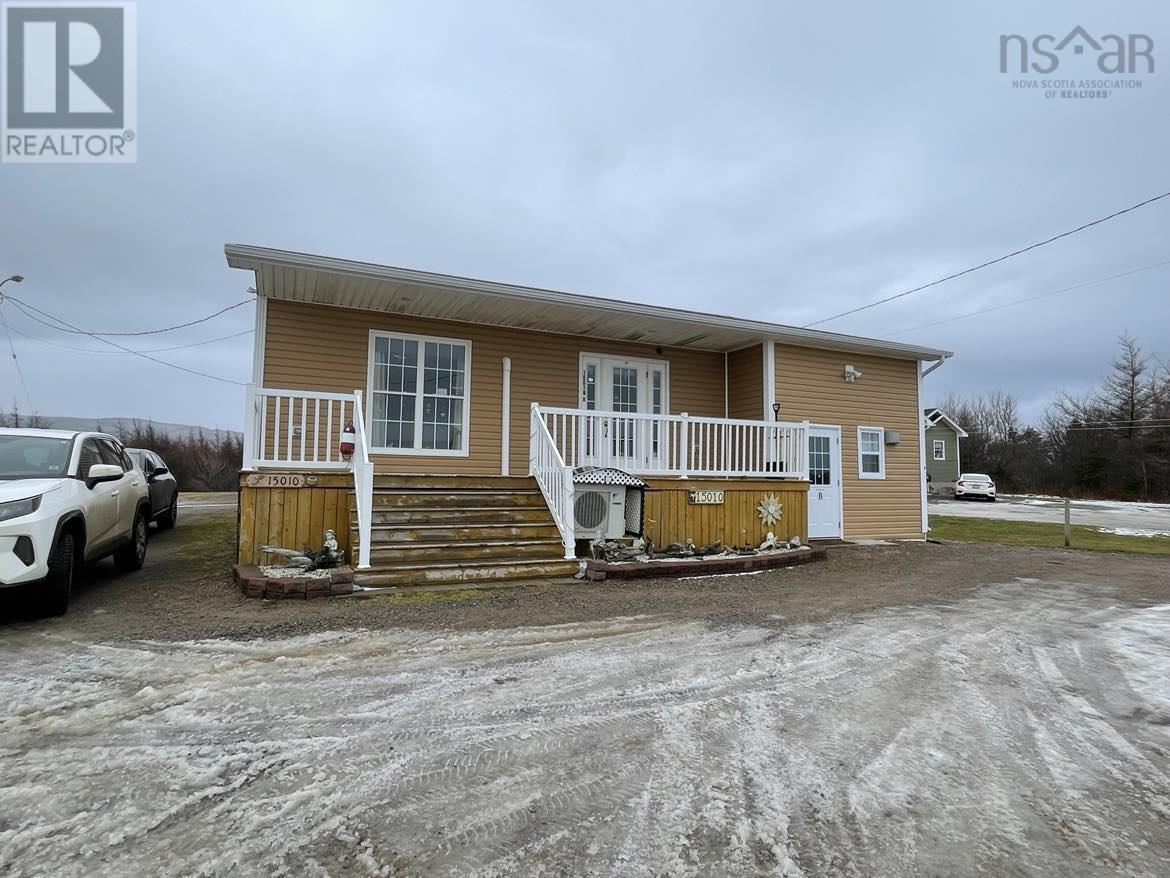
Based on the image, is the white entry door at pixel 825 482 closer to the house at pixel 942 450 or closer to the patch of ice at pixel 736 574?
the patch of ice at pixel 736 574

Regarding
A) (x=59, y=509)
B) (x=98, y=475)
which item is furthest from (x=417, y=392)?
(x=59, y=509)

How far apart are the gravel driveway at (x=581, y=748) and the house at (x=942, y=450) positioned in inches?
1459

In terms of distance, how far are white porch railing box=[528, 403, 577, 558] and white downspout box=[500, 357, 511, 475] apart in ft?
3.48

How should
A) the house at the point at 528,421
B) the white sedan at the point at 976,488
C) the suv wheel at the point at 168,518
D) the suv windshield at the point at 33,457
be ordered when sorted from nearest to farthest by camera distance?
1. the suv windshield at the point at 33,457
2. the house at the point at 528,421
3. the suv wheel at the point at 168,518
4. the white sedan at the point at 976,488

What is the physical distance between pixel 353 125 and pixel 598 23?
537cm

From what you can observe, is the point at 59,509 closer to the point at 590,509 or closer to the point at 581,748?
the point at 581,748

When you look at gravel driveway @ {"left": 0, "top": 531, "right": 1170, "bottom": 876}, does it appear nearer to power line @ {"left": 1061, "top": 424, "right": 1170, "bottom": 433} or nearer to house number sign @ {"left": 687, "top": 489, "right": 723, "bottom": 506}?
house number sign @ {"left": 687, "top": 489, "right": 723, "bottom": 506}

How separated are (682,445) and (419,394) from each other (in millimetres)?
3989

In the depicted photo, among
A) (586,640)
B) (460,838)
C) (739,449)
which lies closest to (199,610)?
(586,640)

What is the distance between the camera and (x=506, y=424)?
951cm

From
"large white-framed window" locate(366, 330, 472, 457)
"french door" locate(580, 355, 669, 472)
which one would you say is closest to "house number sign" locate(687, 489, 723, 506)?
"french door" locate(580, 355, 669, 472)

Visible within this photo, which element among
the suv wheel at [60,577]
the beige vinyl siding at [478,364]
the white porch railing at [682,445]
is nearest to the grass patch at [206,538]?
the beige vinyl siding at [478,364]

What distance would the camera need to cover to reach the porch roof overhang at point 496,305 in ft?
24.2

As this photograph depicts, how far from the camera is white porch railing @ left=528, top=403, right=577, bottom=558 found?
6.95m
